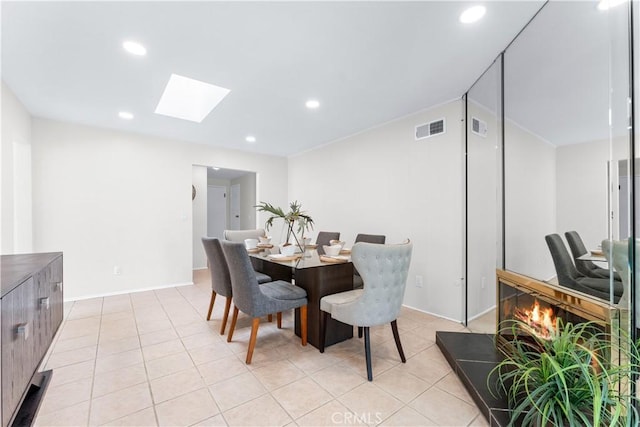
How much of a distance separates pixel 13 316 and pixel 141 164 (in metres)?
3.77

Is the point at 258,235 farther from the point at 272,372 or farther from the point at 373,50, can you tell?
the point at 373,50

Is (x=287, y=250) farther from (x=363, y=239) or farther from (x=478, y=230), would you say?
(x=478, y=230)

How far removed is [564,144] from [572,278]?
792mm

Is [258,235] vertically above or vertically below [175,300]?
above

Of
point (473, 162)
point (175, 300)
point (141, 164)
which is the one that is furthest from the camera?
point (141, 164)

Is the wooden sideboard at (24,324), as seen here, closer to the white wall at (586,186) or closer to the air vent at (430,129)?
the white wall at (586,186)

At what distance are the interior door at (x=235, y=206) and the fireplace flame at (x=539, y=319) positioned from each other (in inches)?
239

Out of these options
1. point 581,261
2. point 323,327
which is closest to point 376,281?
point 323,327

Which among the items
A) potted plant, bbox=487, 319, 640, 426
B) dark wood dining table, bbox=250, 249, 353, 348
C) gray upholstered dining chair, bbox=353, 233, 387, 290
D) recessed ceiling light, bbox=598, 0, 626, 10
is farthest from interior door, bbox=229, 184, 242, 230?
recessed ceiling light, bbox=598, 0, 626, 10

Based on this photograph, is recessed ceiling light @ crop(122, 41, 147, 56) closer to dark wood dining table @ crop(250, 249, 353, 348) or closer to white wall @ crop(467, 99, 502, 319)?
dark wood dining table @ crop(250, 249, 353, 348)

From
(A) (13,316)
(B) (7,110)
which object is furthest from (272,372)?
(B) (7,110)

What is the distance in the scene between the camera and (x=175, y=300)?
3.64 meters

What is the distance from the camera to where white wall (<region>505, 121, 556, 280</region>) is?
173cm

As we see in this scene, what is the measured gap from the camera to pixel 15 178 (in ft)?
9.79
